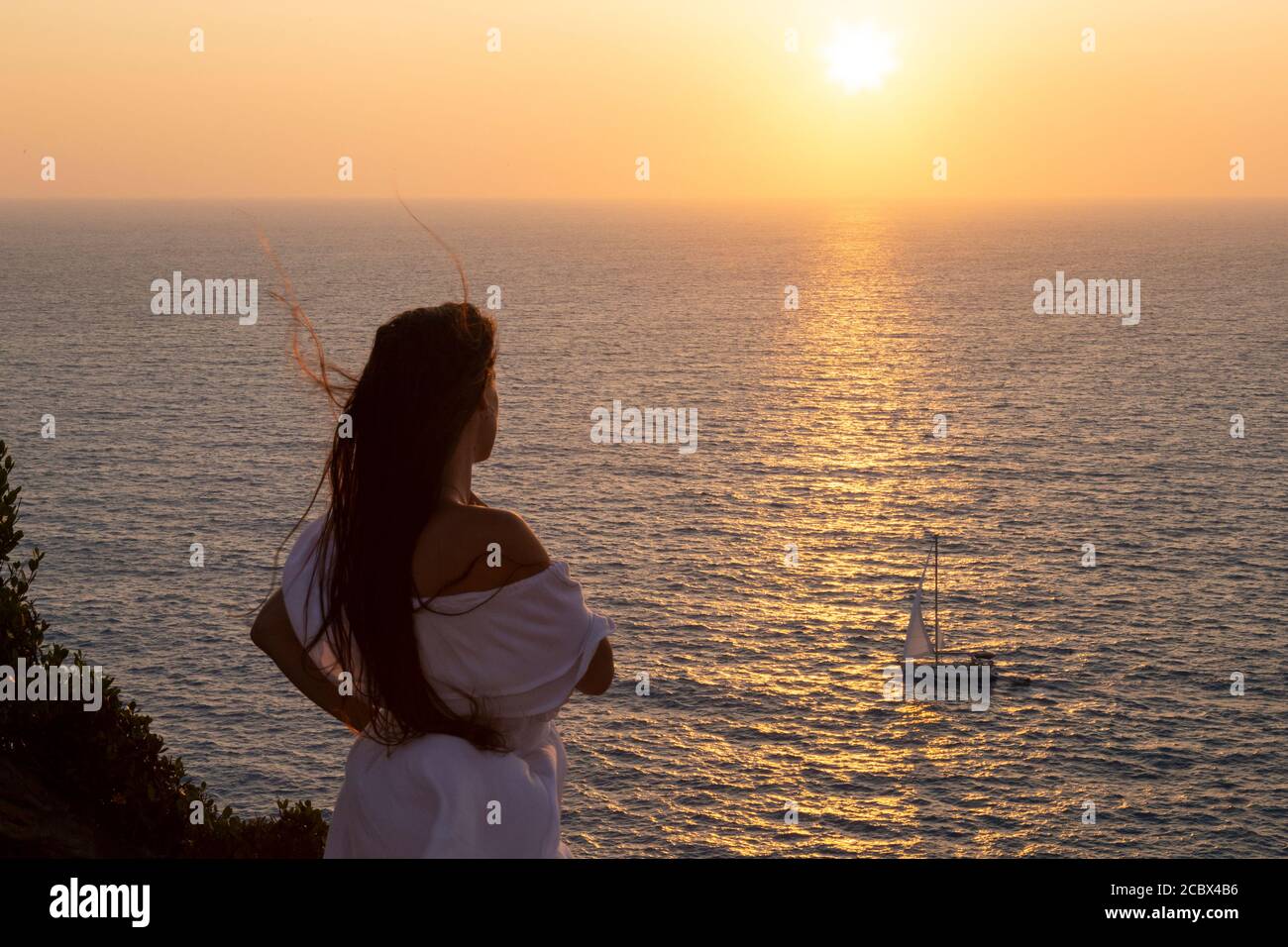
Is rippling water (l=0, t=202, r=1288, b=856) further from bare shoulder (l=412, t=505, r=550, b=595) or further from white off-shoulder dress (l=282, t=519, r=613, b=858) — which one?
bare shoulder (l=412, t=505, r=550, b=595)

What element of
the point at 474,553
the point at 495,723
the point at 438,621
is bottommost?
the point at 495,723

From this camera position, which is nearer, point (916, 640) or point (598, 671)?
point (598, 671)

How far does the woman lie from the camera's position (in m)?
3.86

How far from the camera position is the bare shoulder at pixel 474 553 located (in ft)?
12.4

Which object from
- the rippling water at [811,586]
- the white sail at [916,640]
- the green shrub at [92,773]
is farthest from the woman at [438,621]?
the white sail at [916,640]

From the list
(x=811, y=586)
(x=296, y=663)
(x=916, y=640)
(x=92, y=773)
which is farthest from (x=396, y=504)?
(x=811, y=586)

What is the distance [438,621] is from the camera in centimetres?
389

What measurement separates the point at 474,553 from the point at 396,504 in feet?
0.94

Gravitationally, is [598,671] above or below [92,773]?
above

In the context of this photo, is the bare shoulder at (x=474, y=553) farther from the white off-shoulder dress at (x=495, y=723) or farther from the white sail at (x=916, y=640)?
the white sail at (x=916, y=640)

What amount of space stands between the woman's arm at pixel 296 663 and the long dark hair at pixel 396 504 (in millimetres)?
100

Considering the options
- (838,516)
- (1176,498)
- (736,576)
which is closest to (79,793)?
(736,576)

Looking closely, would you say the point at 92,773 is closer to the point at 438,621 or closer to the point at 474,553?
the point at 438,621
